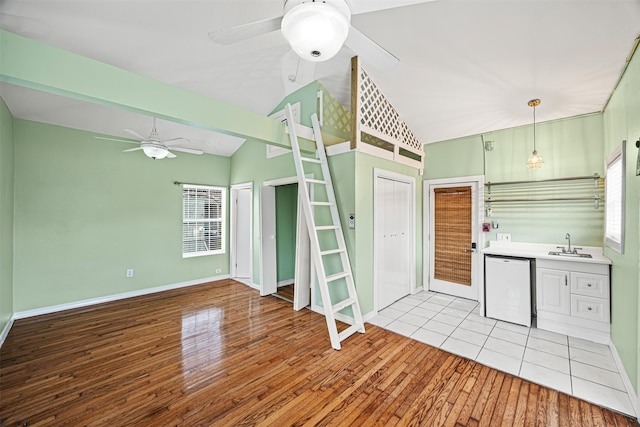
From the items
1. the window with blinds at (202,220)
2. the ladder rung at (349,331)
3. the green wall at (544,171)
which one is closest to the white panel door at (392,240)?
the ladder rung at (349,331)

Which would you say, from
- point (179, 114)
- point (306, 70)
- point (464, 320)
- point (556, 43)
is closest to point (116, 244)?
point (179, 114)

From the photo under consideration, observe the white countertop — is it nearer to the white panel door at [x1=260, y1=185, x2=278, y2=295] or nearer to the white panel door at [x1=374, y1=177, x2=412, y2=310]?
the white panel door at [x1=374, y1=177, x2=412, y2=310]

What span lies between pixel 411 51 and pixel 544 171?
2596 mm

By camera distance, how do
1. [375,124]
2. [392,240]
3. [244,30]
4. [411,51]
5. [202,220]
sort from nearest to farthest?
1. [244,30]
2. [411,51]
3. [375,124]
4. [392,240]
5. [202,220]

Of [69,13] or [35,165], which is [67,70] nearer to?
[69,13]

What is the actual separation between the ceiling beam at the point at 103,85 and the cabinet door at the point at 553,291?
151 inches

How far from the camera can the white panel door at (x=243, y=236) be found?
18.4 ft

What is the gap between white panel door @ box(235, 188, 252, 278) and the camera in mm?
5598

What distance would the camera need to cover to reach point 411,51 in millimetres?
2568

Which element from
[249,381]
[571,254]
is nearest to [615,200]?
[571,254]

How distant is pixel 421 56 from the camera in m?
2.61

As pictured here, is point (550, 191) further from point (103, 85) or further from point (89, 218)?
point (89, 218)

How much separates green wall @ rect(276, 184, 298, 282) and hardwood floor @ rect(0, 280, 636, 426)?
1754mm

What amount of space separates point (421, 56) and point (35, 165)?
5300 millimetres
